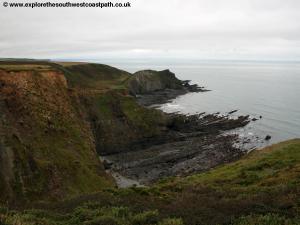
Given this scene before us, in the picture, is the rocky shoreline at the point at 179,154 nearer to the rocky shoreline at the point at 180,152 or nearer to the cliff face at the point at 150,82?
the rocky shoreline at the point at 180,152

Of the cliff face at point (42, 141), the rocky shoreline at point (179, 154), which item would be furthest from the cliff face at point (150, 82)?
the cliff face at point (42, 141)

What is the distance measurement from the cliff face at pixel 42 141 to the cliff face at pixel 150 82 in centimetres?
Result: 7613

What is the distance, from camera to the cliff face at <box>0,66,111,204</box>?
117ft

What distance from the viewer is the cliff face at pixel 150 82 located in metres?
136

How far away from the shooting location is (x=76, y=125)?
51875 mm

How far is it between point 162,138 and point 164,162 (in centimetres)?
1244

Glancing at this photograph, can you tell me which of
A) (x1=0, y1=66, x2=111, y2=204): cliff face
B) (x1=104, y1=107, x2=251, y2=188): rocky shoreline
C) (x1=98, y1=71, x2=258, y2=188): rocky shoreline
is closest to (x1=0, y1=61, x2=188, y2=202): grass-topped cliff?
(x1=0, y1=66, x2=111, y2=204): cliff face

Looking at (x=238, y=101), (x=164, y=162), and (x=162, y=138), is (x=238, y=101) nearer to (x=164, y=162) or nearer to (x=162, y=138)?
(x=162, y=138)

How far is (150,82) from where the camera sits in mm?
143625

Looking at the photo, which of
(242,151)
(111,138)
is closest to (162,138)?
(111,138)

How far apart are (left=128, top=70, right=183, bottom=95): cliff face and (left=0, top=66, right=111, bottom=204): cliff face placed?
250ft

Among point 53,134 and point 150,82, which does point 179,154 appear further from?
point 150,82

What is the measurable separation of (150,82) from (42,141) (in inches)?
4007

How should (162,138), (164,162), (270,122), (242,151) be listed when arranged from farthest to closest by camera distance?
(270,122), (162,138), (242,151), (164,162)
